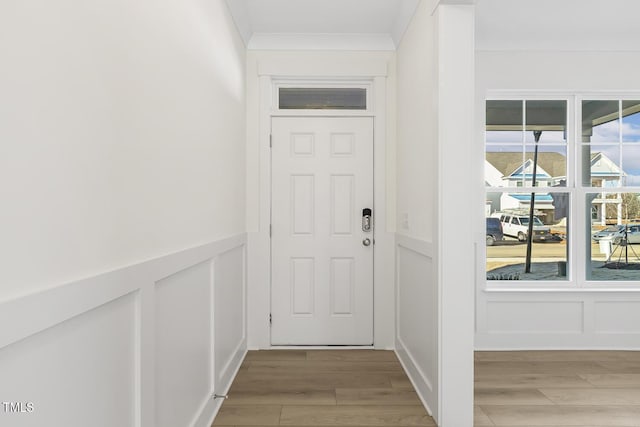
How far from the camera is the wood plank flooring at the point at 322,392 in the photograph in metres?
2.34

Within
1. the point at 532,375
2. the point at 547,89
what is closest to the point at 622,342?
the point at 532,375

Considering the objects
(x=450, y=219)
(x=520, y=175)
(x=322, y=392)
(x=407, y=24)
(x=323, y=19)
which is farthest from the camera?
(x=520, y=175)

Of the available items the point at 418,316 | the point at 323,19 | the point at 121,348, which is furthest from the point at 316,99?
the point at 121,348

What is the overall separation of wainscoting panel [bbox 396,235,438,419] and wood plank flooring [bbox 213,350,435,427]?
0.10 meters

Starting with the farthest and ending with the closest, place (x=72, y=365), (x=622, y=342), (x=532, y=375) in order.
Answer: (x=622, y=342)
(x=532, y=375)
(x=72, y=365)

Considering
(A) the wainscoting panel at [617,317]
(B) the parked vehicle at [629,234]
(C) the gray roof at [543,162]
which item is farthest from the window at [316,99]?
(A) the wainscoting panel at [617,317]

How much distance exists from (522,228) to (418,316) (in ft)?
4.82

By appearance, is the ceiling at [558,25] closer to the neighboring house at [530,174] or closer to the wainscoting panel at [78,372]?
the neighboring house at [530,174]

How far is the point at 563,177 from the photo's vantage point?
3.65 m

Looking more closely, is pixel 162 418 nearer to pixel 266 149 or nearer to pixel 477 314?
pixel 266 149

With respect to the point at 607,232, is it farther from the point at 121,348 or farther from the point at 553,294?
the point at 121,348

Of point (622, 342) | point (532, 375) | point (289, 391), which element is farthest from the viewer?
point (622, 342)

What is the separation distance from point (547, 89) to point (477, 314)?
1.86m

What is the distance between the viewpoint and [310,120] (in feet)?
11.7
